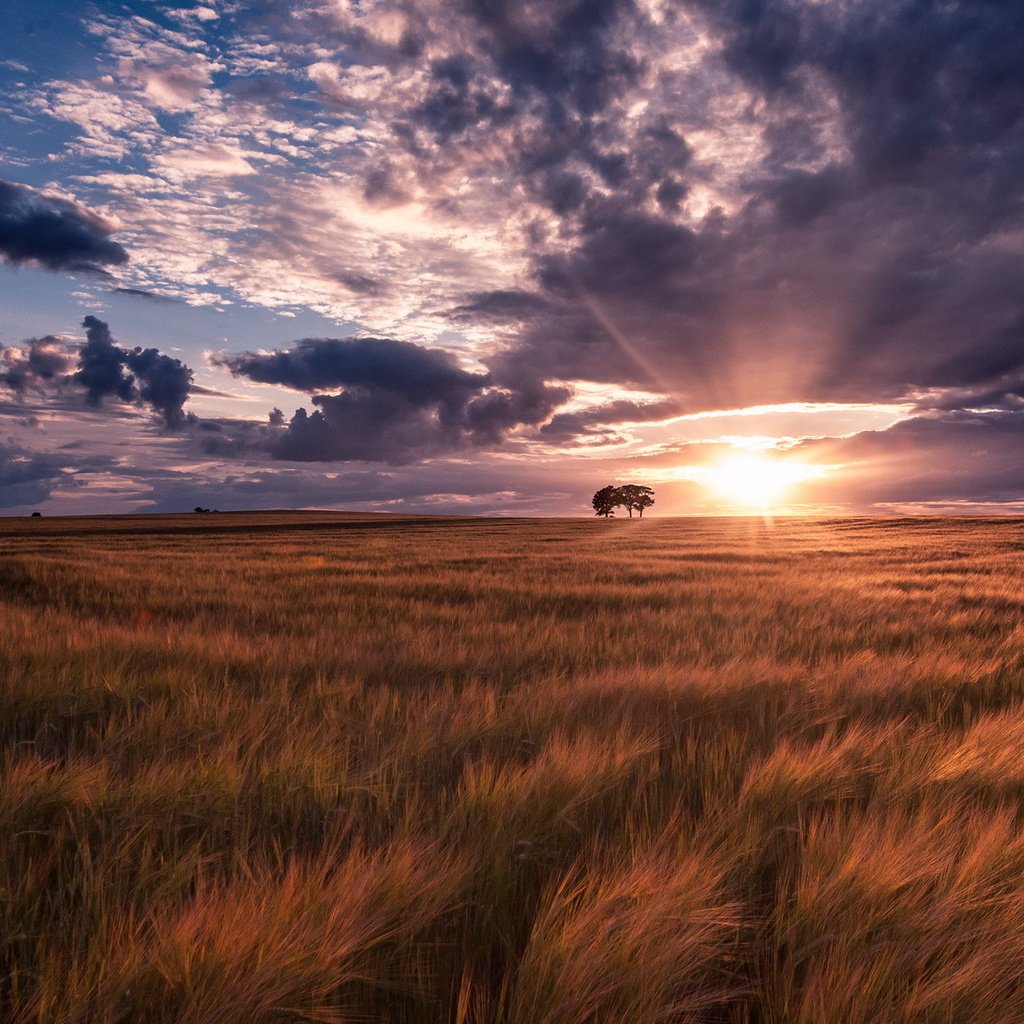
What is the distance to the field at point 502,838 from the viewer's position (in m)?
1.35

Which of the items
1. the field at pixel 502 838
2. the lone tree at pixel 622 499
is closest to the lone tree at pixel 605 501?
the lone tree at pixel 622 499

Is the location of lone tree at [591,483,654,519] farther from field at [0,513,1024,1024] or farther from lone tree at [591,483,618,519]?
field at [0,513,1024,1024]

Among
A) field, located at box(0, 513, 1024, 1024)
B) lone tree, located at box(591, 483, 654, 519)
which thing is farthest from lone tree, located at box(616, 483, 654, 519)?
field, located at box(0, 513, 1024, 1024)

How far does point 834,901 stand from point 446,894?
3.06 feet

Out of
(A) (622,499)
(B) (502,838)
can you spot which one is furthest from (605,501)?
(B) (502,838)

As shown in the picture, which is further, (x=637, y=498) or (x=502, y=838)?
(x=637, y=498)

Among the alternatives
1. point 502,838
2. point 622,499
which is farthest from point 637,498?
point 502,838

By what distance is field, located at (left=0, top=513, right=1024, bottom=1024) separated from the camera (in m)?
1.35

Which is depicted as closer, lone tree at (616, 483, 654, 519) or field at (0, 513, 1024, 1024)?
field at (0, 513, 1024, 1024)

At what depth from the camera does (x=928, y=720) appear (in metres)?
3.77

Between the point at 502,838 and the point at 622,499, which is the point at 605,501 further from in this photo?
the point at 502,838

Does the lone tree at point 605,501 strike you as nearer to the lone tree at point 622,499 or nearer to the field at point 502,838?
the lone tree at point 622,499

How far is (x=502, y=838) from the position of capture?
→ 1.96m

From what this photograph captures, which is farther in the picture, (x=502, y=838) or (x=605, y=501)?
(x=605, y=501)
